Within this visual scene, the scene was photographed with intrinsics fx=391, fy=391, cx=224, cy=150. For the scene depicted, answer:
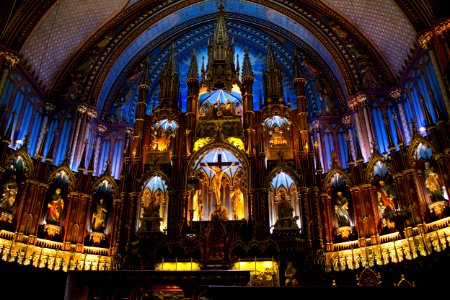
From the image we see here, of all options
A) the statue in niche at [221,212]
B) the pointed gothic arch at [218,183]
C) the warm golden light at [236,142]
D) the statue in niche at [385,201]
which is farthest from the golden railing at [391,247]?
the warm golden light at [236,142]

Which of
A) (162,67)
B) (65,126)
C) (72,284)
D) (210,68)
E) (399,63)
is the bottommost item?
(72,284)

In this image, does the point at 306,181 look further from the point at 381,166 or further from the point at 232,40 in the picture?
the point at 232,40

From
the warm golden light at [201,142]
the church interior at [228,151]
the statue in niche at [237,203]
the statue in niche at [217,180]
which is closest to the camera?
the church interior at [228,151]

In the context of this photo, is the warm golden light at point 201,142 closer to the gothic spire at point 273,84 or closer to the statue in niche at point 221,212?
the statue in niche at point 221,212

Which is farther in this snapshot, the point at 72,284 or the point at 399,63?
the point at 399,63

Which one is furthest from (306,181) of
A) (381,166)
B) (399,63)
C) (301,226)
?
(399,63)

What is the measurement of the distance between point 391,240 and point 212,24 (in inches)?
755

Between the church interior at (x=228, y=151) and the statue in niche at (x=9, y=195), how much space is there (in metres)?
0.05

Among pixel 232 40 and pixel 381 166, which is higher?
pixel 232 40

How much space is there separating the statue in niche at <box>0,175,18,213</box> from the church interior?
0.05m

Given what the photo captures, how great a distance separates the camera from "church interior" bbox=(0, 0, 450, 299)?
16.4m

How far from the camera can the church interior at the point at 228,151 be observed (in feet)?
53.9

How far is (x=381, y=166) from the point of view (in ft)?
59.5

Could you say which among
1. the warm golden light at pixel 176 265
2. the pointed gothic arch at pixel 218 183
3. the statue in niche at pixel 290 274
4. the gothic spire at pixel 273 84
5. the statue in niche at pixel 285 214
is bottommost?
the statue in niche at pixel 290 274
